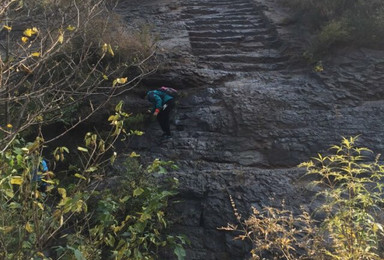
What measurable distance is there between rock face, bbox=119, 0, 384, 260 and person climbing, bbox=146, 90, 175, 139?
7.7 inches

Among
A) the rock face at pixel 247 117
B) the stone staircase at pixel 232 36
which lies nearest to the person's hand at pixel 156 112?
the rock face at pixel 247 117

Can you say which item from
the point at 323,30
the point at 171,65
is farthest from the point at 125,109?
the point at 323,30

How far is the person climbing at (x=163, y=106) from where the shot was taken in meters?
7.09

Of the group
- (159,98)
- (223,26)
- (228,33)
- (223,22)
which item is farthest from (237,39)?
(159,98)

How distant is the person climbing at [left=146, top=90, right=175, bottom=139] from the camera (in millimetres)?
7090

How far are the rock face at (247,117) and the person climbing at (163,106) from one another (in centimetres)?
20

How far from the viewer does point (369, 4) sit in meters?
8.77

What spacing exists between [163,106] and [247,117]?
1621mm

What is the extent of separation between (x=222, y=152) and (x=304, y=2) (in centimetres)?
579

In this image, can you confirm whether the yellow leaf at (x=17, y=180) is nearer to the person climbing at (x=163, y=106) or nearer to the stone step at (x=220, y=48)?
the person climbing at (x=163, y=106)

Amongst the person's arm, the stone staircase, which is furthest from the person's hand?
the stone staircase

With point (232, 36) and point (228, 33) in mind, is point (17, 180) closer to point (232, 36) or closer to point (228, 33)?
point (232, 36)

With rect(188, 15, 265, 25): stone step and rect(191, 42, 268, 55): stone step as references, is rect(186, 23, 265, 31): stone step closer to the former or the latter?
rect(188, 15, 265, 25): stone step

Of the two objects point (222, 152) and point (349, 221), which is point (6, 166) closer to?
point (349, 221)
